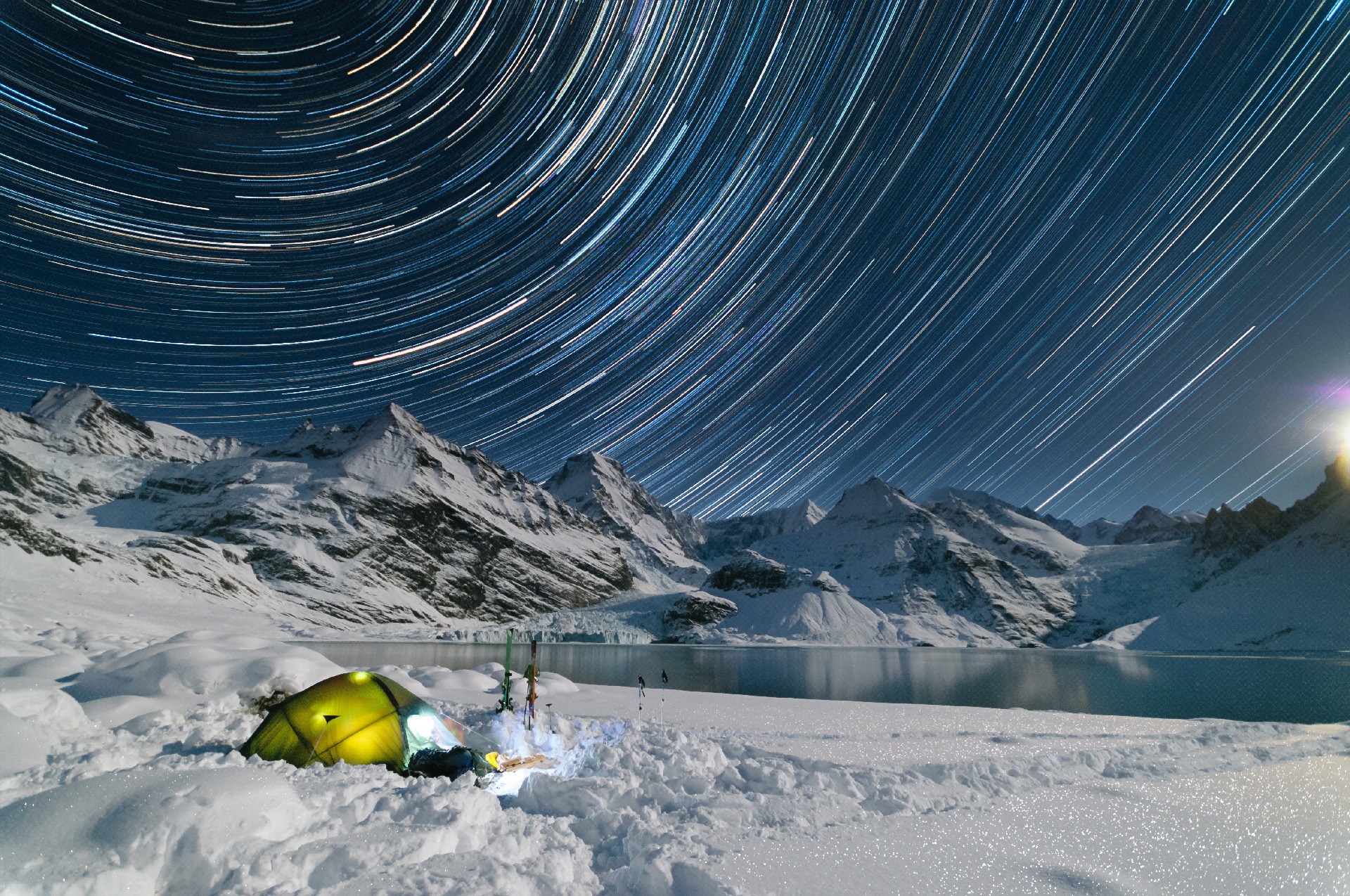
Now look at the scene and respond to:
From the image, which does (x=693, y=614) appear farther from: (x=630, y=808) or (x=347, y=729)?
(x=630, y=808)

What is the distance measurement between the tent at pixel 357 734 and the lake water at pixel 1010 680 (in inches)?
1136

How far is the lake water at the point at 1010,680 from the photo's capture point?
33.3 meters

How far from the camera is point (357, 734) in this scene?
35.0 feet

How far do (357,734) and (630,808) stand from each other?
232 inches

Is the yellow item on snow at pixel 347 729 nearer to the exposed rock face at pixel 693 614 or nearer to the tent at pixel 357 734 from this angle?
the tent at pixel 357 734

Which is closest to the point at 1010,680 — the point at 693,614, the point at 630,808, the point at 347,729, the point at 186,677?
the point at 630,808

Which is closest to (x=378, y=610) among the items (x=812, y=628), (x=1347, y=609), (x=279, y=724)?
(x=812, y=628)

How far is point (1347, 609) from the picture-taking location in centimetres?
Answer: 14362

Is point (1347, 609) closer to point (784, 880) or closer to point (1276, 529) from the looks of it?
point (1276, 529)

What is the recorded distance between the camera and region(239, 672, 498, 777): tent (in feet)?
34.2

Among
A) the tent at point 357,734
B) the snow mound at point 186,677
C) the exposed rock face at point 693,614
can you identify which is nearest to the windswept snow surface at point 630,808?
the snow mound at point 186,677

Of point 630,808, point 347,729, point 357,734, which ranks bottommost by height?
point 630,808

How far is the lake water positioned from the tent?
2886cm

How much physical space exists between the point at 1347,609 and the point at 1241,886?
217 meters
